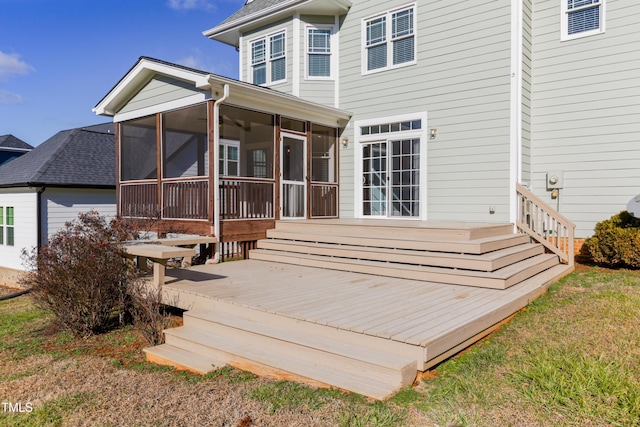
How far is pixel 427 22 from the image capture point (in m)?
9.27

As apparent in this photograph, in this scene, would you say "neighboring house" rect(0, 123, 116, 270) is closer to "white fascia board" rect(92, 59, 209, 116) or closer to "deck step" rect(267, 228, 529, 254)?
"white fascia board" rect(92, 59, 209, 116)

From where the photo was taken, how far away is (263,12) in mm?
11008

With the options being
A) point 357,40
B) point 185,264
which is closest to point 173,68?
point 185,264

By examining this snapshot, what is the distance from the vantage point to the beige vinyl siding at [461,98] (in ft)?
27.6

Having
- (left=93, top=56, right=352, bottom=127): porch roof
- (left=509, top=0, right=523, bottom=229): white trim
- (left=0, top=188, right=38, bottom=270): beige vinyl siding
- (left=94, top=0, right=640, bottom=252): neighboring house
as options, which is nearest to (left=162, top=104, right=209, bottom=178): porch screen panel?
(left=94, top=0, right=640, bottom=252): neighboring house

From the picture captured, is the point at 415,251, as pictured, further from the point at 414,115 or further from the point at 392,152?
the point at 414,115

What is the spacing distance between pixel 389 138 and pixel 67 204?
9.77 m

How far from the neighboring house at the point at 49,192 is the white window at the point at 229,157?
4.03 metres

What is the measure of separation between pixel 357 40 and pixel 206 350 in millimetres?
8594

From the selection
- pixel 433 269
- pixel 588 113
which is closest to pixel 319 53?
pixel 588 113

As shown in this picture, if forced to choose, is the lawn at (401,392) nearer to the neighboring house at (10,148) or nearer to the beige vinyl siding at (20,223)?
the beige vinyl siding at (20,223)

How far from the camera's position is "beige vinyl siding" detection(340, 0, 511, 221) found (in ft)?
27.6

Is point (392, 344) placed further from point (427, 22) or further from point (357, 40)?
point (357, 40)

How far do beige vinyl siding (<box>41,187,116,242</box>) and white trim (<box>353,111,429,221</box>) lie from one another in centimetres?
710
